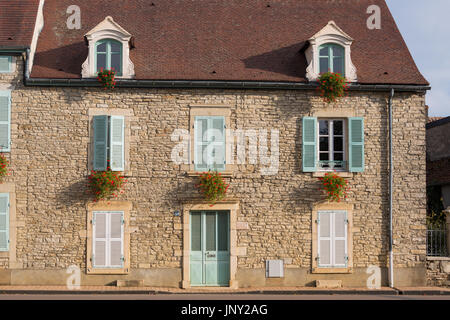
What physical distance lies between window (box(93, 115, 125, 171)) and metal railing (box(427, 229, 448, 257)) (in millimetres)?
8339

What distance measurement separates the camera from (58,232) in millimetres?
13531

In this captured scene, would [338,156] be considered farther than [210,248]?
Yes

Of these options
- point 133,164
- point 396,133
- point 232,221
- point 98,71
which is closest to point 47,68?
point 98,71

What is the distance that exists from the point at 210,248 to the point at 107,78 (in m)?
5.05

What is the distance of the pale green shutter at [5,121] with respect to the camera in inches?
536

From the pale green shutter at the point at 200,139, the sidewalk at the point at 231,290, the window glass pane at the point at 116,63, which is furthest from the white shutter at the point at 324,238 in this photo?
the window glass pane at the point at 116,63

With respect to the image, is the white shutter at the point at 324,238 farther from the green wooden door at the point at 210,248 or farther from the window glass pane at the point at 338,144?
the green wooden door at the point at 210,248

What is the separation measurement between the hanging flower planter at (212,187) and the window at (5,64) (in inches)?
222

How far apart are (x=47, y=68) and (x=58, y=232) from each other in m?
4.29

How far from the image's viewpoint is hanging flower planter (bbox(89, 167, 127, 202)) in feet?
43.8

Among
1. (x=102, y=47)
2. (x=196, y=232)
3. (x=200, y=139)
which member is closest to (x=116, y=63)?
(x=102, y=47)

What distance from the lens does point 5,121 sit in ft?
44.8

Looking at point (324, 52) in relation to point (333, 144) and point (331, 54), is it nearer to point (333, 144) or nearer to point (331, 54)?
point (331, 54)

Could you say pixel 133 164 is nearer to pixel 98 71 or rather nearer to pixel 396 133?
pixel 98 71
